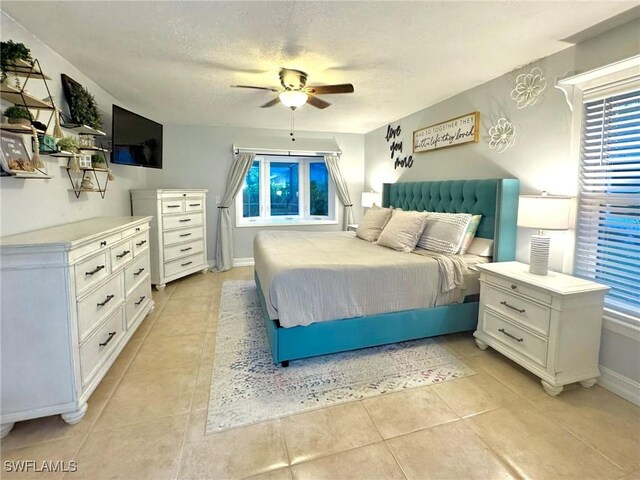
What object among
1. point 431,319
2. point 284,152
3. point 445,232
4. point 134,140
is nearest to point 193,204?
point 134,140

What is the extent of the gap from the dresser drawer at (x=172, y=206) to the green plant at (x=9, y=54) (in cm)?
237

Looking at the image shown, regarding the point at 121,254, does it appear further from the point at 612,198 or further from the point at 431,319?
the point at 612,198

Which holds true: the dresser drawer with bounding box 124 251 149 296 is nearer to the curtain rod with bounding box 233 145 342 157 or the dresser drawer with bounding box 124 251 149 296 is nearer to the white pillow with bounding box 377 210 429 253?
the white pillow with bounding box 377 210 429 253

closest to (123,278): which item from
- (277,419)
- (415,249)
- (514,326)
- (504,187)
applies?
(277,419)

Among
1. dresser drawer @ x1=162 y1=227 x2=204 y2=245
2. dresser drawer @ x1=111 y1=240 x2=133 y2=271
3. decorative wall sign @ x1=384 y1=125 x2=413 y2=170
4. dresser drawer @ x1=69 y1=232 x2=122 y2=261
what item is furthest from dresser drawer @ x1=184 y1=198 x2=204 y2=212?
decorative wall sign @ x1=384 y1=125 x2=413 y2=170

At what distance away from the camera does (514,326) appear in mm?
2252

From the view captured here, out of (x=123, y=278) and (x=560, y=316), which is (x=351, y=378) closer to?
(x=560, y=316)

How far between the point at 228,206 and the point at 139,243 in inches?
94.1

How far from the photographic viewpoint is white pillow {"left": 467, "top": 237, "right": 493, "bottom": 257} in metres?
2.82

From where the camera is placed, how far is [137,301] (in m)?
2.82

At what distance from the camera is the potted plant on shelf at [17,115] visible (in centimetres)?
187

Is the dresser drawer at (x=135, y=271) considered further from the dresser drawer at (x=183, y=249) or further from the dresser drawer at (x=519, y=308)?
the dresser drawer at (x=519, y=308)

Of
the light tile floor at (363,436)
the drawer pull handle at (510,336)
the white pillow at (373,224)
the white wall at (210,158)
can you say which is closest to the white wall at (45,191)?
the light tile floor at (363,436)

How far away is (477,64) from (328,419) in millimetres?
2969
